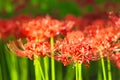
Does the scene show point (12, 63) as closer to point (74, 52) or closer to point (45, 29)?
point (45, 29)

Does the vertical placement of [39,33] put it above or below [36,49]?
above

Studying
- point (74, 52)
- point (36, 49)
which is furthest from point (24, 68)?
point (74, 52)

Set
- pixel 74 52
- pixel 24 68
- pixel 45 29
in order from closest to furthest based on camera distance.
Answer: pixel 74 52 < pixel 45 29 < pixel 24 68

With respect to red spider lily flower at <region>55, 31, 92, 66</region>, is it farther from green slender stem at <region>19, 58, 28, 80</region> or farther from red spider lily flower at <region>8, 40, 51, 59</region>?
green slender stem at <region>19, 58, 28, 80</region>

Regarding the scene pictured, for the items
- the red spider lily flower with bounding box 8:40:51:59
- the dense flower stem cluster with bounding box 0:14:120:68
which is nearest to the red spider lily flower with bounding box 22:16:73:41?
the dense flower stem cluster with bounding box 0:14:120:68

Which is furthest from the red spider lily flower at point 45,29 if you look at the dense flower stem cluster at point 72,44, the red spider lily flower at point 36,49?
the red spider lily flower at point 36,49

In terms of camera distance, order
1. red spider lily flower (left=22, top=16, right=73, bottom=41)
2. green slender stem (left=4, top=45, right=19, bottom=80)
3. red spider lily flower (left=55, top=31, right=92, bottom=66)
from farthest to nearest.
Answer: green slender stem (left=4, top=45, right=19, bottom=80), red spider lily flower (left=22, top=16, right=73, bottom=41), red spider lily flower (left=55, top=31, right=92, bottom=66)

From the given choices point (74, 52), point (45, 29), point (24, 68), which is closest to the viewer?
point (74, 52)

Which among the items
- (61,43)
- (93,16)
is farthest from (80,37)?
(93,16)

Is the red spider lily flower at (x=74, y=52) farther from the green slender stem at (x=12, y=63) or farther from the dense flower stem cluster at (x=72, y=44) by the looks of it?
the green slender stem at (x=12, y=63)

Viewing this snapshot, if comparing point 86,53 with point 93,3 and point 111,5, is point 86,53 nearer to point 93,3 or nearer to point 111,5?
point 111,5

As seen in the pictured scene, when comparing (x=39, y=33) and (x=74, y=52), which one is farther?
(x=39, y=33)
